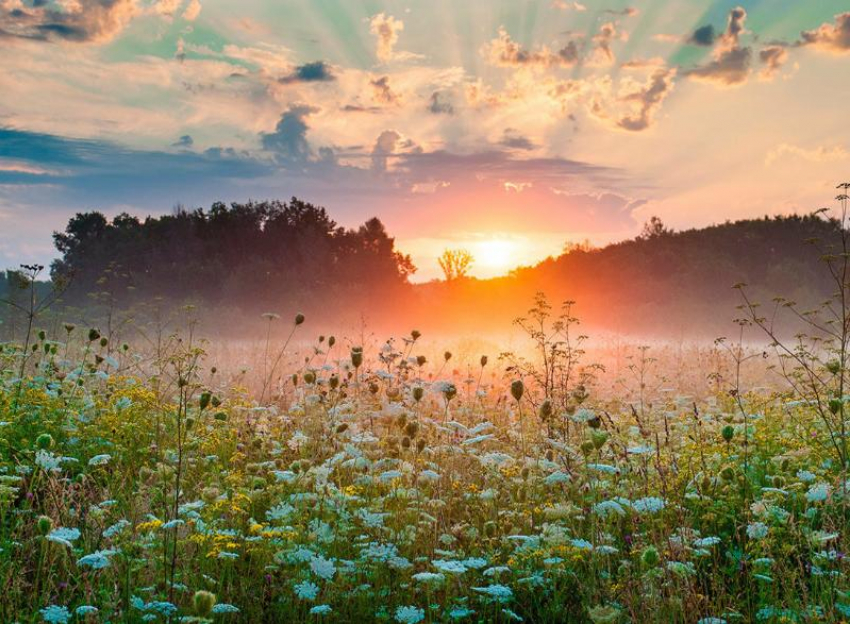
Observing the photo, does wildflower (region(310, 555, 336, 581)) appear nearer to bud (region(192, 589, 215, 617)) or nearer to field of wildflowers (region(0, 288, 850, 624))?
field of wildflowers (region(0, 288, 850, 624))

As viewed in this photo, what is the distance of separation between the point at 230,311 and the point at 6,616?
27520mm

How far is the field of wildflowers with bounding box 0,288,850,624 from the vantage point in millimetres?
3605

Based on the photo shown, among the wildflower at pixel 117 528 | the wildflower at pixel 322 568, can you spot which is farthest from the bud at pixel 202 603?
the wildflower at pixel 117 528

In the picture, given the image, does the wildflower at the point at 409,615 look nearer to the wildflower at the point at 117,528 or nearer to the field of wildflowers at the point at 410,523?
the field of wildflowers at the point at 410,523

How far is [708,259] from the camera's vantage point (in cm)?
3747

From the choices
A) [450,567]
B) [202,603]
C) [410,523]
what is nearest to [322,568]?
[450,567]

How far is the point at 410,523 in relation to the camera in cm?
495

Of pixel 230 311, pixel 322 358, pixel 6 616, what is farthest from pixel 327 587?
pixel 230 311

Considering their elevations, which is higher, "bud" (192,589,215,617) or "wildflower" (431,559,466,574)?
"bud" (192,589,215,617)

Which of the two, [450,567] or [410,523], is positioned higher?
[450,567]

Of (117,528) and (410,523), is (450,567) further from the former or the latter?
(117,528)

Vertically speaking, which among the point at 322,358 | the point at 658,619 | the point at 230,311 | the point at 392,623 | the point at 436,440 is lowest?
the point at 392,623

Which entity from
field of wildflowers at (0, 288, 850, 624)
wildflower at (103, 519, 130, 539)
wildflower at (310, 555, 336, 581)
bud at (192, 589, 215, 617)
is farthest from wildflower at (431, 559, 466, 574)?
wildflower at (103, 519, 130, 539)

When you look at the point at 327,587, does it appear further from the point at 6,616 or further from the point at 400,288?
the point at 400,288
